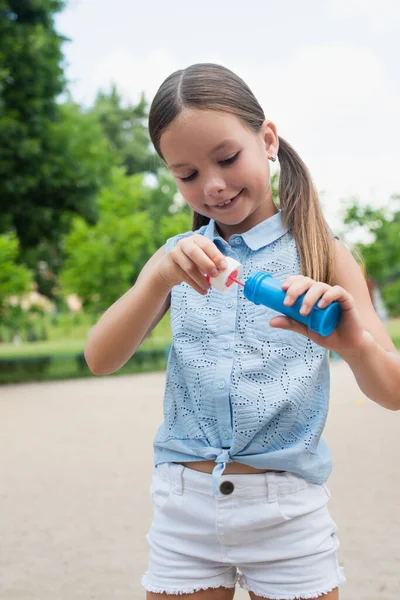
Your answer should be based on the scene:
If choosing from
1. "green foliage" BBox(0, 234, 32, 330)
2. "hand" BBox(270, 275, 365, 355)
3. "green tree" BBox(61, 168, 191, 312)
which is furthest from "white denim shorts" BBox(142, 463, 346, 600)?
"green tree" BBox(61, 168, 191, 312)

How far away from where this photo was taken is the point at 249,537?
5.90ft

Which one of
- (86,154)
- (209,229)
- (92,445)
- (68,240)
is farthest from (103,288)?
(209,229)

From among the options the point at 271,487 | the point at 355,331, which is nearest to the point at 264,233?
the point at 355,331

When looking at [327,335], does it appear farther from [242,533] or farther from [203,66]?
[203,66]

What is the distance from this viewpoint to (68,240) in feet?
68.2

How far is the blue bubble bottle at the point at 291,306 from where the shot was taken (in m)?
1.45

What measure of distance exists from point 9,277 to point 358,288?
16.4 m

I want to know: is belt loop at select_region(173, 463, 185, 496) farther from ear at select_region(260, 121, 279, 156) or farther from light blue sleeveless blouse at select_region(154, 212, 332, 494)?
ear at select_region(260, 121, 279, 156)

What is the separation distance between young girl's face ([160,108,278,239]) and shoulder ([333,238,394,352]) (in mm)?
236

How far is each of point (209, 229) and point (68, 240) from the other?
19.1 meters

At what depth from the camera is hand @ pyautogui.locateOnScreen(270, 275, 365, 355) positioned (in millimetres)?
1433

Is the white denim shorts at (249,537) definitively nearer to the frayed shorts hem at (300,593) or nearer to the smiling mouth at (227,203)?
the frayed shorts hem at (300,593)

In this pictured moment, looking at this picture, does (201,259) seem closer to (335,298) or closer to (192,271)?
(192,271)

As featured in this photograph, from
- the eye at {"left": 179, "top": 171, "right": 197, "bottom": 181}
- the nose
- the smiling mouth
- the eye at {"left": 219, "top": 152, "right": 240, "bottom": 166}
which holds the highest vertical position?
the eye at {"left": 219, "top": 152, "right": 240, "bottom": 166}
